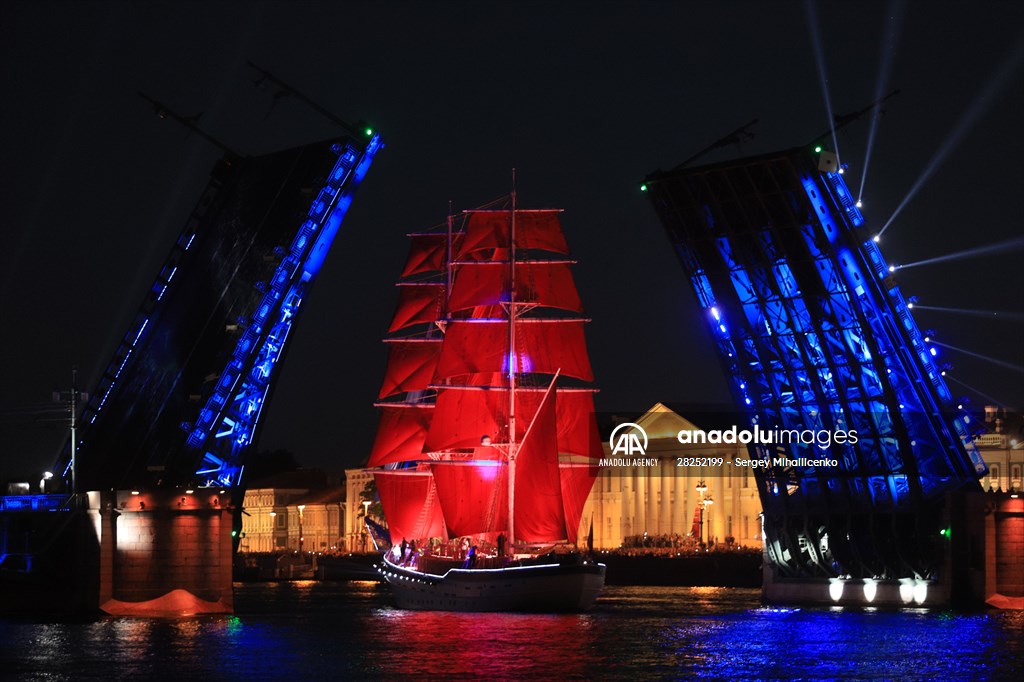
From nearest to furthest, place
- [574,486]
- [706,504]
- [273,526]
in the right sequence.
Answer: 1. [574,486]
2. [706,504]
3. [273,526]

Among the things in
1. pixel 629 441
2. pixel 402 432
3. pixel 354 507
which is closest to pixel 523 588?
pixel 402 432

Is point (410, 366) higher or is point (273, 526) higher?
point (410, 366)

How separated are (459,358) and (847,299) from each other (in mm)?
15734

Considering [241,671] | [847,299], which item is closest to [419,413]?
[847,299]

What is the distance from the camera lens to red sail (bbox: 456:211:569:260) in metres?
64.2

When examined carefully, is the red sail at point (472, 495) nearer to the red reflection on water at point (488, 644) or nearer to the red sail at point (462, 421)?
the red sail at point (462, 421)

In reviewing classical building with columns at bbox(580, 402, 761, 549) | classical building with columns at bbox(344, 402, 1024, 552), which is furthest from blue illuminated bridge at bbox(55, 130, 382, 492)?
classical building with columns at bbox(580, 402, 761, 549)

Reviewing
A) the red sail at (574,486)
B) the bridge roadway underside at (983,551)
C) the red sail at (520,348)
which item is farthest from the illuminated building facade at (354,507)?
the bridge roadway underside at (983,551)

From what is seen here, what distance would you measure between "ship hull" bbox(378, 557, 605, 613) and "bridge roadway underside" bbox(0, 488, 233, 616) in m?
10.1

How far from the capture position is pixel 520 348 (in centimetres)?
6438

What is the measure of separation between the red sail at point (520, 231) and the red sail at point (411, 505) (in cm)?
852

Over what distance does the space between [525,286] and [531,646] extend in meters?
19.1

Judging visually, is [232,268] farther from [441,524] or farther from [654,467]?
[654,467]

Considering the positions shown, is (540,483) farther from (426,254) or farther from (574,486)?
(426,254)
